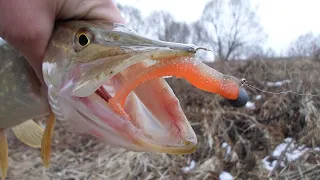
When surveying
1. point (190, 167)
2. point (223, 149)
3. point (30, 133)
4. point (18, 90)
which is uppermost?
point (18, 90)

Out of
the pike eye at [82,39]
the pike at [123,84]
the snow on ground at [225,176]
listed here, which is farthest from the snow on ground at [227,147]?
the pike eye at [82,39]

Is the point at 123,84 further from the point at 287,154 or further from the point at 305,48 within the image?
the point at 305,48

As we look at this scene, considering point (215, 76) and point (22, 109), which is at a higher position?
point (215, 76)

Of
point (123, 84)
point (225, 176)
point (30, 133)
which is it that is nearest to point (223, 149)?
point (225, 176)

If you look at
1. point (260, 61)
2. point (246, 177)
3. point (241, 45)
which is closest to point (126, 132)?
point (246, 177)

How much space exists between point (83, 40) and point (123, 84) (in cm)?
27

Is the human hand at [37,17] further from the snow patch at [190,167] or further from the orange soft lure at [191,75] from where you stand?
the snow patch at [190,167]

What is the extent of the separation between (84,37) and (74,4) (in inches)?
4.7

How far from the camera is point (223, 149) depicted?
11.5 ft

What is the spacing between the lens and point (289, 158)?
2.94 m

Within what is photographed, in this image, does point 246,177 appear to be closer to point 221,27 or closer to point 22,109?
point 22,109

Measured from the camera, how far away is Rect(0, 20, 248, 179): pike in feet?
3.31

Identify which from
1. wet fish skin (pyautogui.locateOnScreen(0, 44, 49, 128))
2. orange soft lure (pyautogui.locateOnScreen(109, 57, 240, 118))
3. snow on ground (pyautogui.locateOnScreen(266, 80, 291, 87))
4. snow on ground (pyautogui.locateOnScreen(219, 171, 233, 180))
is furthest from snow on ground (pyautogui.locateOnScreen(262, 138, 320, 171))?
orange soft lure (pyautogui.locateOnScreen(109, 57, 240, 118))

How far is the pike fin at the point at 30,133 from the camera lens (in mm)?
2061
